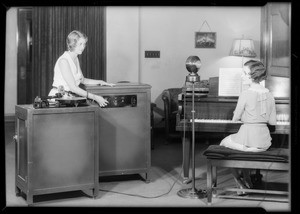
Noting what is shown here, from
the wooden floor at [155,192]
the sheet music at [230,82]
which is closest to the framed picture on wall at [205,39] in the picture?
the wooden floor at [155,192]

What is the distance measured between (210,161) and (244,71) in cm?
99

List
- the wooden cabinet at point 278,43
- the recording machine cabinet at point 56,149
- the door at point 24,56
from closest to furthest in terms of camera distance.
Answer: the recording machine cabinet at point 56,149 → the wooden cabinet at point 278,43 → the door at point 24,56

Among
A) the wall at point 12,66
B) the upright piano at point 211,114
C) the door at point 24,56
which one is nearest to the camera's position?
the upright piano at point 211,114

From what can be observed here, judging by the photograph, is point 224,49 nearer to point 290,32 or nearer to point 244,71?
point 244,71

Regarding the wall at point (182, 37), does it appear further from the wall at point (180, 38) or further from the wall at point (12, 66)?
the wall at point (12, 66)

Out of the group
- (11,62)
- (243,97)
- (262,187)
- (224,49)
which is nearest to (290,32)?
(243,97)

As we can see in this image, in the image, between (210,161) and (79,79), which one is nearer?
(210,161)

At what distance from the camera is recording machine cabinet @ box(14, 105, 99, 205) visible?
451cm

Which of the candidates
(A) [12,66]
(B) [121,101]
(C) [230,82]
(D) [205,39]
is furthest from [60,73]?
(A) [12,66]

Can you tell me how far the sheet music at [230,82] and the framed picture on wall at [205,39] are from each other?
3.81 m

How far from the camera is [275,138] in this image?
565 centimetres

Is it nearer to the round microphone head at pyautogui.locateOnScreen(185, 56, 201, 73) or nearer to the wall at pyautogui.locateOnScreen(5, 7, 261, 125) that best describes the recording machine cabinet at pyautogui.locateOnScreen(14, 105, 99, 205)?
the round microphone head at pyautogui.locateOnScreen(185, 56, 201, 73)

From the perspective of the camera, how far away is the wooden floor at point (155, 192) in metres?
4.74

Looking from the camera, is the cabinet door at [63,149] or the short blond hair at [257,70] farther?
the short blond hair at [257,70]
